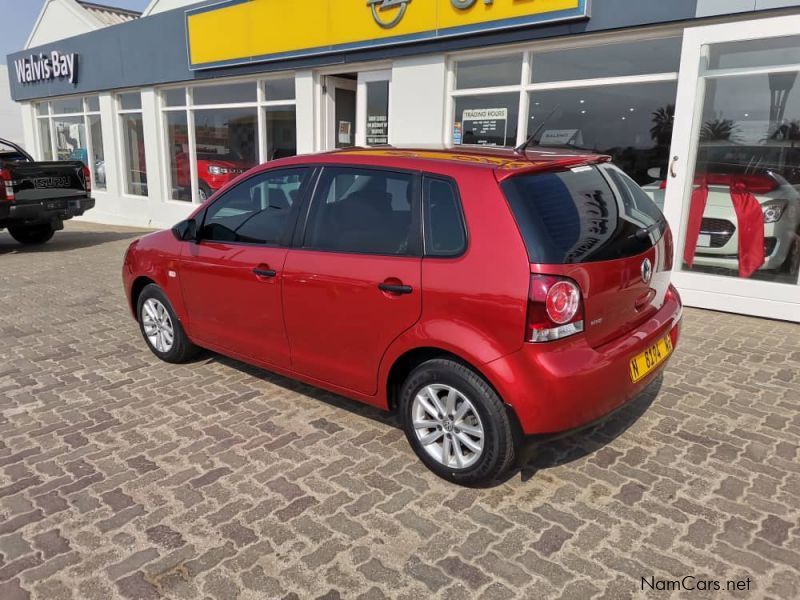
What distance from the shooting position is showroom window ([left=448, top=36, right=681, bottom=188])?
22.5ft

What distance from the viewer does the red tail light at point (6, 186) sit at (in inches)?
387

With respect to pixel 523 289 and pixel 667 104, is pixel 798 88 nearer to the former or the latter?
pixel 667 104

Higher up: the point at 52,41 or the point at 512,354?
the point at 52,41

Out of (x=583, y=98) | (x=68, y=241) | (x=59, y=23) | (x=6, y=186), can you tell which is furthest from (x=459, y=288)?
A: (x=59, y=23)

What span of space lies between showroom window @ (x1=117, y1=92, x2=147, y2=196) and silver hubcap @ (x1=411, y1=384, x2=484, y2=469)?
42.6ft

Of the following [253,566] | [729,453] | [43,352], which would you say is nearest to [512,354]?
[253,566]

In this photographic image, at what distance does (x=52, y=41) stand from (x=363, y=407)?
17.4 m

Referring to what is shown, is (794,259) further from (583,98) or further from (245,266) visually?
(245,266)

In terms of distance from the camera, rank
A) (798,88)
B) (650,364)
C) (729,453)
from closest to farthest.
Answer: (650,364)
(729,453)
(798,88)

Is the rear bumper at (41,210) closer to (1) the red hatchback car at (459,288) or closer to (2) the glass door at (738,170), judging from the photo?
(1) the red hatchback car at (459,288)

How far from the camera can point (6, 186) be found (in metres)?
9.90

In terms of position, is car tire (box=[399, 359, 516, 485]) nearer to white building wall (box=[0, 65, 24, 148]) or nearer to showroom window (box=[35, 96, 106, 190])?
showroom window (box=[35, 96, 106, 190])

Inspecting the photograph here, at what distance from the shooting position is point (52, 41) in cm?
1653

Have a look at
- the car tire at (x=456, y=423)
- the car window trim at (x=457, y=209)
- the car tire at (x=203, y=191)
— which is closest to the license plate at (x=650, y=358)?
the car tire at (x=456, y=423)
